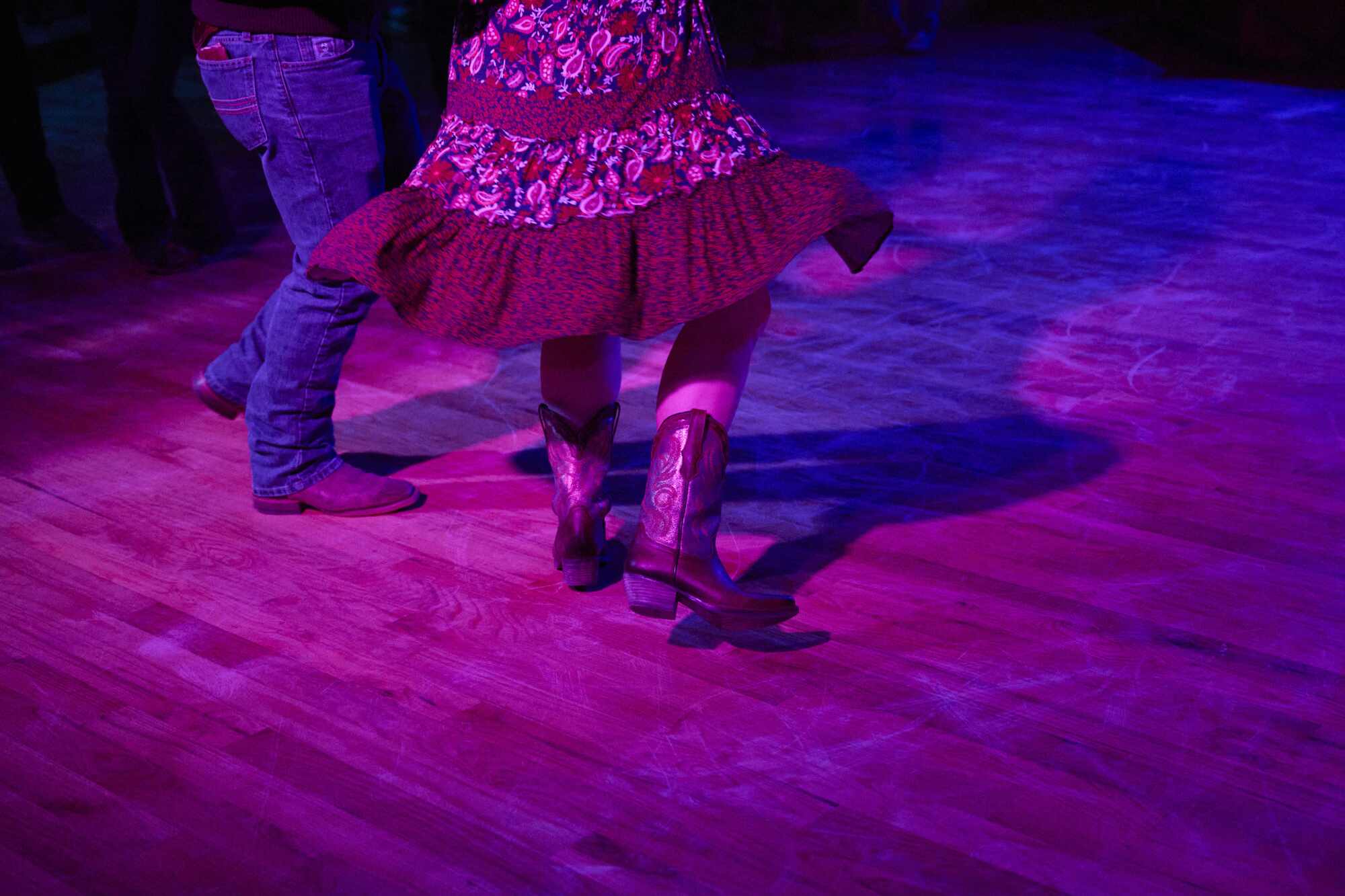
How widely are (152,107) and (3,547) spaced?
1914 mm

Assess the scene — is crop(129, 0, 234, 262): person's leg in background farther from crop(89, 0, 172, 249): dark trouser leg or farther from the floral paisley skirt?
the floral paisley skirt

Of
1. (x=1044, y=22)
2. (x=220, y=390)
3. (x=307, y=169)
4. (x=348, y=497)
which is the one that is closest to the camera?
(x=307, y=169)

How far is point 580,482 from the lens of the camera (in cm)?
198

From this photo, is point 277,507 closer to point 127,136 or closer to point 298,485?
point 298,485

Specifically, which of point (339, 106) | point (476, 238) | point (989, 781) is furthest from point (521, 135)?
point (989, 781)

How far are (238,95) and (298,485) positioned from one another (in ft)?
2.04

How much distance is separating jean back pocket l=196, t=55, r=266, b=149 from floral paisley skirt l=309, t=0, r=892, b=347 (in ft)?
1.42

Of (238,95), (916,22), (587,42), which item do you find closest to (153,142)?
(238,95)

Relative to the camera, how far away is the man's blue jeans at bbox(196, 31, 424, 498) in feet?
6.64

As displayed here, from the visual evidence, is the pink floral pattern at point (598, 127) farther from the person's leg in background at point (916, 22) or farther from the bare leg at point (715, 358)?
the person's leg in background at point (916, 22)

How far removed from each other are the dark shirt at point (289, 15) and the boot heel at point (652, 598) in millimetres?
930

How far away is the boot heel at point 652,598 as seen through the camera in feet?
5.68

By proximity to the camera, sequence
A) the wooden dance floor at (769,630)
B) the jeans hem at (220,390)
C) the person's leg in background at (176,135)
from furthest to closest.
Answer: the person's leg in background at (176,135), the jeans hem at (220,390), the wooden dance floor at (769,630)

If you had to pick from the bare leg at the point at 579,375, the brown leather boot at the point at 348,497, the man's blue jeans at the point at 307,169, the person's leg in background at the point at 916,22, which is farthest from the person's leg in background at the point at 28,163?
the person's leg in background at the point at 916,22
